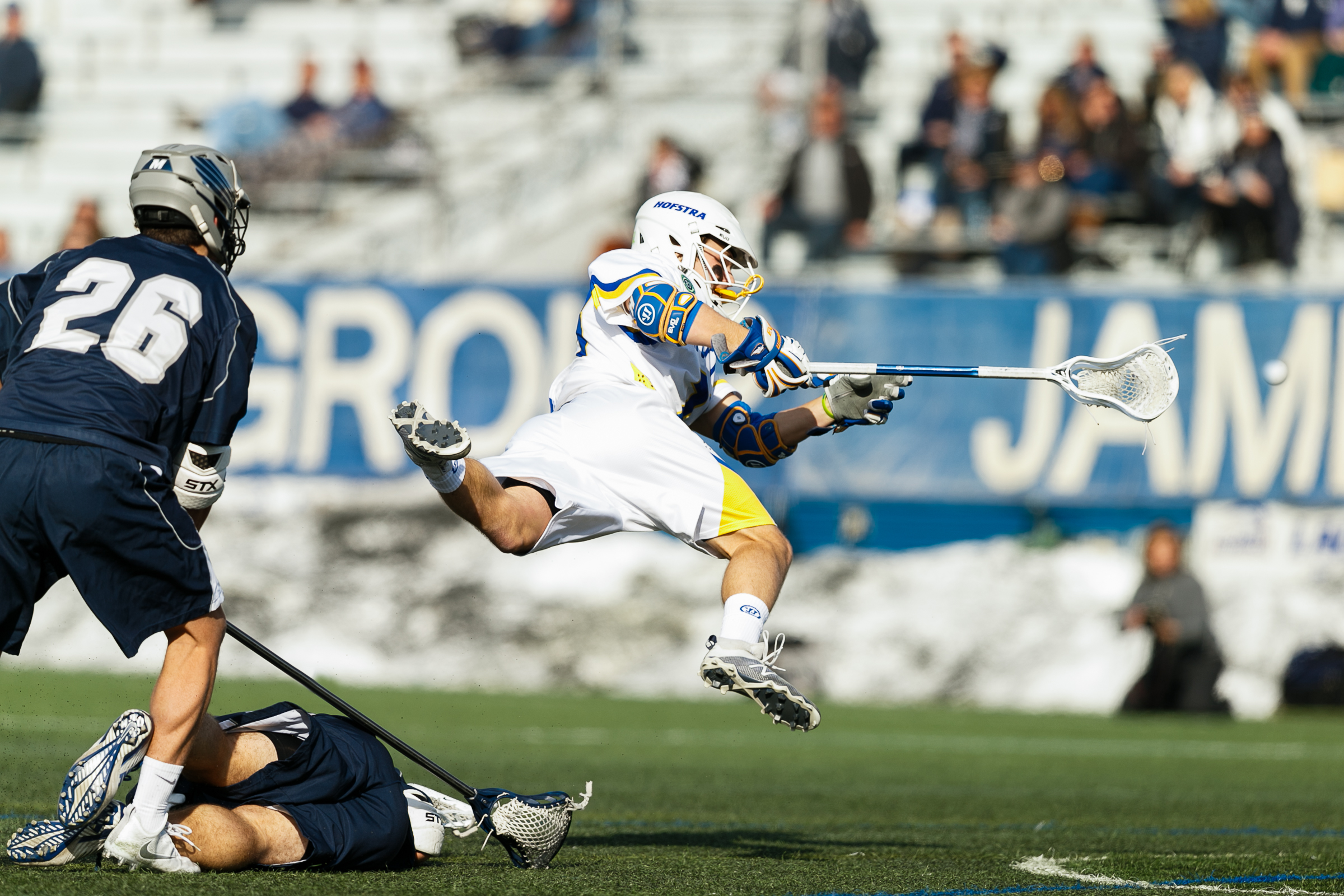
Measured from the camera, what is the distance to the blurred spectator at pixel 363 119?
16.2m

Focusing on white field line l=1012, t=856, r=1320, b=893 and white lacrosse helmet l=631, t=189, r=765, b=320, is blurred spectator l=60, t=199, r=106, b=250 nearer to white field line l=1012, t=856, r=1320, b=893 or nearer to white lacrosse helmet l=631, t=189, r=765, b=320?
white lacrosse helmet l=631, t=189, r=765, b=320

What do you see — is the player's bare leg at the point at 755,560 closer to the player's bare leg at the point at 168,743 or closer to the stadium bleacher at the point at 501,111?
the player's bare leg at the point at 168,743

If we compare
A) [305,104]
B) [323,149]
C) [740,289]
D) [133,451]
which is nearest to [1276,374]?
[740,289]

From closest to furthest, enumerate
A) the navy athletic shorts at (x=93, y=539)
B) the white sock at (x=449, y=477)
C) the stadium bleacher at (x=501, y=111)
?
the navy athletic shorts at (x=93, y=539) < the white sock at (x=449, y=477) < the stadium bleacher at (x=501, y=111)

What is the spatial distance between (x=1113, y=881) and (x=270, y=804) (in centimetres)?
243

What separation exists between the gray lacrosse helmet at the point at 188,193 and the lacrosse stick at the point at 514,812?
1151 mm

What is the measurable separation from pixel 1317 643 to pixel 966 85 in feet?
17.8

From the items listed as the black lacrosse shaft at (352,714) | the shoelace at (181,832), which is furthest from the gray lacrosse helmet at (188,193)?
the shoelace at (181,832)

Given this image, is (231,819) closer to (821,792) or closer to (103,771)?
(103,771)

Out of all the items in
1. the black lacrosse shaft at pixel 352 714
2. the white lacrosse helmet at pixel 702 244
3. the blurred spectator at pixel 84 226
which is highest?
the blurred spectator at pixel 84 226

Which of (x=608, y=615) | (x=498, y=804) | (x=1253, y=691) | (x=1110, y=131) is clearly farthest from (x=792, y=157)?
(x=498, y=804)

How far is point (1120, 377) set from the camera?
19.8ft

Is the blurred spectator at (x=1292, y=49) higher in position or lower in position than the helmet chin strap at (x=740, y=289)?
higher

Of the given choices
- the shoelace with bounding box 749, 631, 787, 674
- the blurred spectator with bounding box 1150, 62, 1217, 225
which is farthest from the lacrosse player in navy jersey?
the blurred spectator with bounding box 1150, 62, 1217, 225
